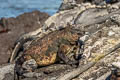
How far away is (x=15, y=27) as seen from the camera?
23.3m

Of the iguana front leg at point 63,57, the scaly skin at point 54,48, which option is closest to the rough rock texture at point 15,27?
the scaly skin at point 54,48

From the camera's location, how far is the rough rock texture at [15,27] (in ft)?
65.3

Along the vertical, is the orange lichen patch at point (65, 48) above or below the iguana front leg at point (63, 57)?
above

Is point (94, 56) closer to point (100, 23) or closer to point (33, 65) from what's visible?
point (33, 65)

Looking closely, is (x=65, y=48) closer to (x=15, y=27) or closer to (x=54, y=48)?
(x=54, y=48)

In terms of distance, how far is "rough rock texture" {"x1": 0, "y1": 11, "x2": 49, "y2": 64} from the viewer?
65.3ft

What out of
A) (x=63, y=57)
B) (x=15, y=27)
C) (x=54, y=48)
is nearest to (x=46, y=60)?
(x=54, y=48)

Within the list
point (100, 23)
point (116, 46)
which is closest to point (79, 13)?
point (100, 23)

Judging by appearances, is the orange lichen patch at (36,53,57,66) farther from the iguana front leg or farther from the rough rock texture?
the rough rock texture

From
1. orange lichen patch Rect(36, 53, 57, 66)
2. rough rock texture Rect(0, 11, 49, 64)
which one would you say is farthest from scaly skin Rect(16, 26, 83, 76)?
rough rock texture Rect(0, 11, 49, 64)

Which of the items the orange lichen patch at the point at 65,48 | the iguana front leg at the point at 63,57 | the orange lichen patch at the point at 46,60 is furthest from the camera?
the orange lichen patch at the point at 46,60

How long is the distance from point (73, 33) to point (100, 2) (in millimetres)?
7585

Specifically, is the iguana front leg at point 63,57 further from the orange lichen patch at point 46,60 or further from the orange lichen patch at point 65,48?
the orange lichen patch at point 46,60

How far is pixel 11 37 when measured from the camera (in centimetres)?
2119
